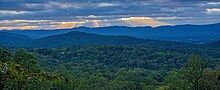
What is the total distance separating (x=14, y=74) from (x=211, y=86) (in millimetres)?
39932

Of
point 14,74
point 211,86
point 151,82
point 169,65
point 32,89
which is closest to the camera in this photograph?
point 14,74

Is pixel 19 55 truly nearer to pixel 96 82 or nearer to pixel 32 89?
pixel 32 89

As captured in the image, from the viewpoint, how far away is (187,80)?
38.7 m

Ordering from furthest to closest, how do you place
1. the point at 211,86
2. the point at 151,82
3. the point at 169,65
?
the point at 169,65 → the point at 151,82 → the point at 211,86

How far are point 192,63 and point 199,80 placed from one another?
432 centimetres

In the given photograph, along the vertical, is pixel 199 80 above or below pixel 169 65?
above

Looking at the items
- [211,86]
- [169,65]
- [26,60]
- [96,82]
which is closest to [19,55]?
[26,60]

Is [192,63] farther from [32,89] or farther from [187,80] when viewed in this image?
[32,89]

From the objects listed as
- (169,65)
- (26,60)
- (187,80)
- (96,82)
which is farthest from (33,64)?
(169,65)

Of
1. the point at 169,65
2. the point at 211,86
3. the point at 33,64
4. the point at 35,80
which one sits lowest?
the point at 169,65

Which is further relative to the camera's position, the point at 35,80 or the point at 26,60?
the point at 26,60

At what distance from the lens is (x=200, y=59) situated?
37.3 metres

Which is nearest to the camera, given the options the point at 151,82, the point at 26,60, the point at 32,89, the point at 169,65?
the point at 26,60

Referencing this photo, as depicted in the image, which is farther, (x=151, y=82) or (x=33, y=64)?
(x=151, y=82)
